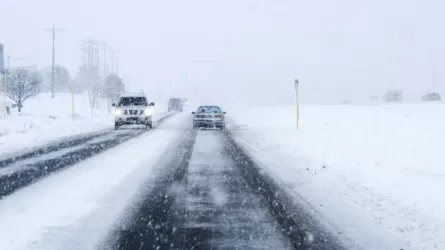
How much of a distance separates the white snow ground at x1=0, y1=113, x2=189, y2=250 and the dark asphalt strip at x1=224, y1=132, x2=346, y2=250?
2.18 metres

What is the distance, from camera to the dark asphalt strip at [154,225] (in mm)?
5305

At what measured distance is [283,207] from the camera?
287 inches

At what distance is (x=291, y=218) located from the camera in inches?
258

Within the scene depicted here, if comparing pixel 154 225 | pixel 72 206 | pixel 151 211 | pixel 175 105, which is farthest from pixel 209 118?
pixel 175 105

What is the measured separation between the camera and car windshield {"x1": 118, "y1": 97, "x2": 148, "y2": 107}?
30059 millimetres

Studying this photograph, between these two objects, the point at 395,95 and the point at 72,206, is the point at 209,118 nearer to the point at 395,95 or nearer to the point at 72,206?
the point at 72,206

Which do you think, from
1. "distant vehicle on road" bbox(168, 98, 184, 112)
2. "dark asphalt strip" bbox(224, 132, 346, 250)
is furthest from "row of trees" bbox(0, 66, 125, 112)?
"dark asphalt strip" bbox(224, 132, 346, 250)

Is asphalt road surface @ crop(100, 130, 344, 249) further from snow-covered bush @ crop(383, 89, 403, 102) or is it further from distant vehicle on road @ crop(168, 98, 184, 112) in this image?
snow-covered bush @ crop(383, 89, 403, 102)

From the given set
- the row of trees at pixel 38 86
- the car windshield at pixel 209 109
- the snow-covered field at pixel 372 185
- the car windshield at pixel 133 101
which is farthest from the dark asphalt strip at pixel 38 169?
the row of trees at pixel 38 86

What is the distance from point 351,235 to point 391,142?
12779 millimetres

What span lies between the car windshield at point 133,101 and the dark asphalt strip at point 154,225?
68.3 ft

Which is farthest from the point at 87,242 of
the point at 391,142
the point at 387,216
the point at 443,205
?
the point at 391,142

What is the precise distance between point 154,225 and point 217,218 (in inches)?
36.1

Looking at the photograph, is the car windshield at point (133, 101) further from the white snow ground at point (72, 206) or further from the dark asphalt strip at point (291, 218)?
the dark asphalt strip at point (291, 218)
